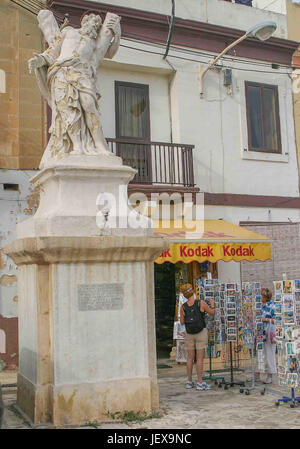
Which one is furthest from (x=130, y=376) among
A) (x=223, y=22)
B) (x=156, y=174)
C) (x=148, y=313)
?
(x=223, y=22)

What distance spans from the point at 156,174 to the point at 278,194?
359 centimetres

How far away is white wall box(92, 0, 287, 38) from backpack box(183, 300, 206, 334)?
8183 millimetres

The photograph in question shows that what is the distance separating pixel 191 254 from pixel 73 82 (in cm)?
537

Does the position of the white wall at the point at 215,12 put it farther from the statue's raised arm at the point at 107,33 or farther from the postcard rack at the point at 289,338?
the postcard rack at the point at 289,338

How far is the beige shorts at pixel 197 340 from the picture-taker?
878 cm

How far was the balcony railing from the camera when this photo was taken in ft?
43.3

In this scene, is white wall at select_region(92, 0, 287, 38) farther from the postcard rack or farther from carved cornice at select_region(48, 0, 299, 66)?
the postcard rack

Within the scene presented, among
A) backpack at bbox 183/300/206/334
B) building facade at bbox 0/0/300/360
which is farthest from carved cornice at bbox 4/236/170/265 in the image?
→ building facade at bbox 0/0/300/360

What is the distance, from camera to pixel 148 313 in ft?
22.4

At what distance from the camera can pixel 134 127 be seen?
45.2ft

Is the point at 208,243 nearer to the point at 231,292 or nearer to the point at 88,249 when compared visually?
the point at 231,292

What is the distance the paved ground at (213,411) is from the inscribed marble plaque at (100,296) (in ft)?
4.30

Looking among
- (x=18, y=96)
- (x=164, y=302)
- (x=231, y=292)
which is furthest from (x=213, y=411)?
(x=18, y=96)
